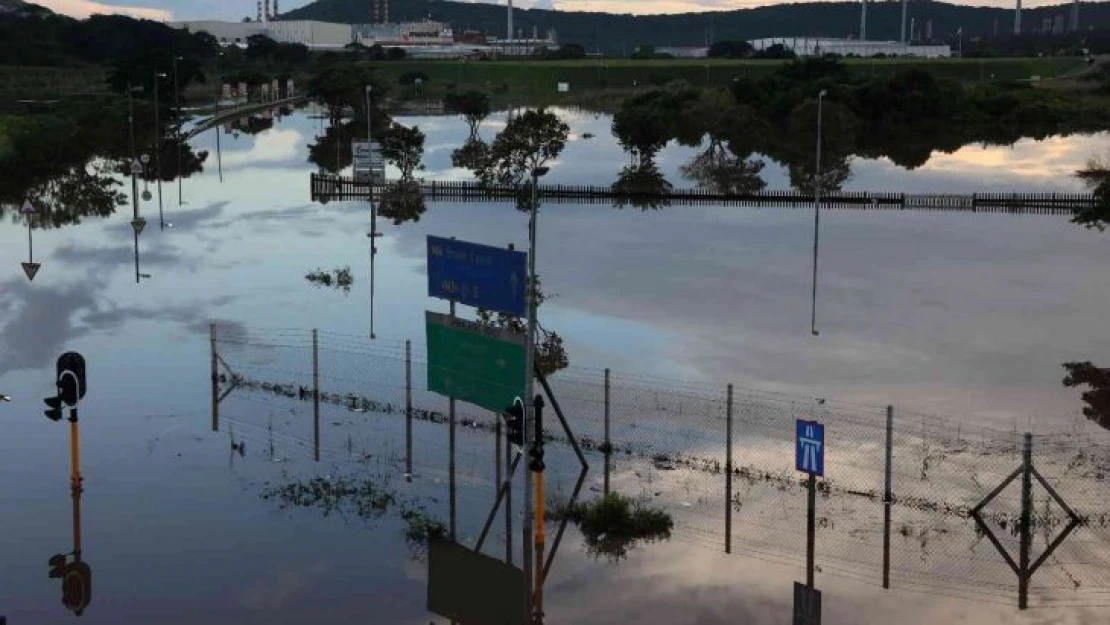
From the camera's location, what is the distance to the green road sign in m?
26.5

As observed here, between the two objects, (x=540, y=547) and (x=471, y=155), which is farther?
(x=471, y=155)

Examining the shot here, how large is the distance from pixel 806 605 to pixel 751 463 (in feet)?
23.0

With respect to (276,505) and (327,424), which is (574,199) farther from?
(276,505)

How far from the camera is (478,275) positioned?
27906 mm

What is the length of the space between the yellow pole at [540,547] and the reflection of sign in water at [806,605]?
165 inches

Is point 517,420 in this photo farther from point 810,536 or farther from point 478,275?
point 478,275

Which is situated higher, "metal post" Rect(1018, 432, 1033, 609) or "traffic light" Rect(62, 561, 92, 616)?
"metal post" Rect(1018, 432, 1033, 609)

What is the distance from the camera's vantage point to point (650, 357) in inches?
1524

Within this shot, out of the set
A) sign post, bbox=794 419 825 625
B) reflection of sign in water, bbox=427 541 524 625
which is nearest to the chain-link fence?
sign post, bbox=794 419 825 625

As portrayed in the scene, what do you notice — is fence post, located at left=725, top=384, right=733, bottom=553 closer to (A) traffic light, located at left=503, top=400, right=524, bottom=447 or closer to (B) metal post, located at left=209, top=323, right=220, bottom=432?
(A) traffic light, located at left=503, top=400, right=524, bottom=447

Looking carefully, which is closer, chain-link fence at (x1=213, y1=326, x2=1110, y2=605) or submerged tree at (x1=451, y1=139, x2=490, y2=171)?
chain-link fence at (x1=213, y1=326, x2=1110, y2=605)

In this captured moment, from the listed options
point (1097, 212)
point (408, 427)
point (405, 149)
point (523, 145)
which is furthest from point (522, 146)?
point (408, 427)

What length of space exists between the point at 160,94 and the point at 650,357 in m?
128

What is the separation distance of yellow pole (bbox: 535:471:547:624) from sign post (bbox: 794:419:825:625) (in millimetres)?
4188
